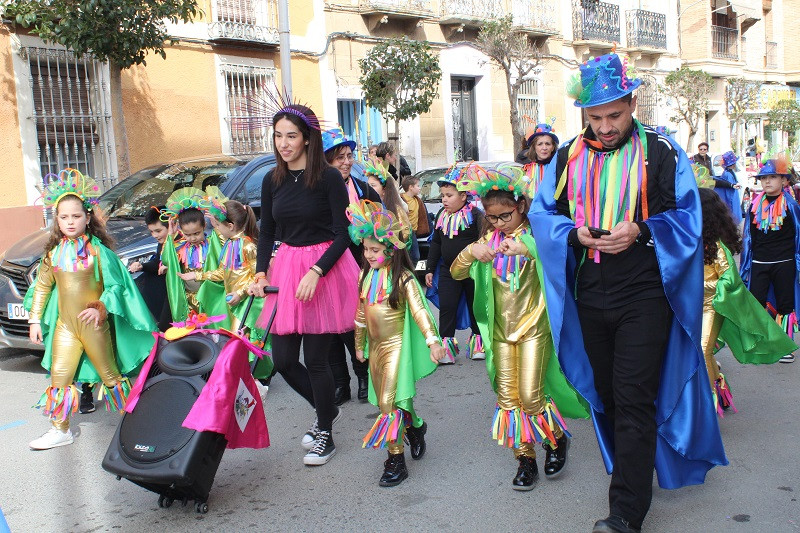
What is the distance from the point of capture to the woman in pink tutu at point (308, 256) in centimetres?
459

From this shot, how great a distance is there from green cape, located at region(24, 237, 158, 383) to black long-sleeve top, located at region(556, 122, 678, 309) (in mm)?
3134

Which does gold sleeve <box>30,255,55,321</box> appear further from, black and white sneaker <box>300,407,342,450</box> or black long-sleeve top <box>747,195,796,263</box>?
black long-sleeve top <box>747,195,796,263</box>

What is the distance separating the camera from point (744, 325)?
5105 millimetres

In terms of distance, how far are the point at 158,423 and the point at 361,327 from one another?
1.24 m

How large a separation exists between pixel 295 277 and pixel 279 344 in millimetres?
386

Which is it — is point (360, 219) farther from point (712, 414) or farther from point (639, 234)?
point (712, 414)

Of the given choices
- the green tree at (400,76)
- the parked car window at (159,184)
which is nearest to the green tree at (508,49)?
the green tree at (400,76)

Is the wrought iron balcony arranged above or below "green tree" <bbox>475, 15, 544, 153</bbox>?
above

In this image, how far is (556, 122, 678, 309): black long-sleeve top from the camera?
3.48m

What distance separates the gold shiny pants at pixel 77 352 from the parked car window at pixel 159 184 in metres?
2.72

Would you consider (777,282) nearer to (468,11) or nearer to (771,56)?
(468,11)

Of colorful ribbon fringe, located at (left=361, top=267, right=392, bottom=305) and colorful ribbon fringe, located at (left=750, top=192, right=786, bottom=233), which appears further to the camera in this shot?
colorful ribbon fringe, located at (left=750, top=192, right=786, bottom=233)

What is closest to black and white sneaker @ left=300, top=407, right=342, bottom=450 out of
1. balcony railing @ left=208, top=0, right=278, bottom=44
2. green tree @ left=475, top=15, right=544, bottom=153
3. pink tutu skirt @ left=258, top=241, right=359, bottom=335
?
Answer: pink tutu skirt @ left=258, top=241, right=359, bottom=335

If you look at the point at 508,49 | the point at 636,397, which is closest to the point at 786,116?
the point at 508,49
